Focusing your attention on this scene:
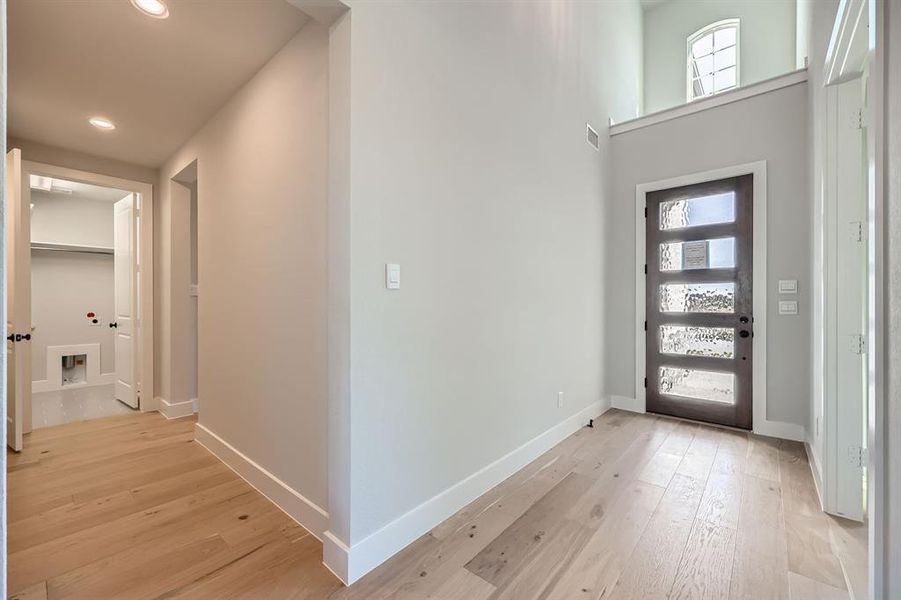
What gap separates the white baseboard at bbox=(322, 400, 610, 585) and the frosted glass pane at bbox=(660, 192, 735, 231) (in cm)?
258

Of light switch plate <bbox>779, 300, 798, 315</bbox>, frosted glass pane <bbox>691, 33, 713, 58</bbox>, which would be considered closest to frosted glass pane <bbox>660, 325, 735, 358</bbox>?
light switch plate <bbox>779, 300, 798, 315</bbox>

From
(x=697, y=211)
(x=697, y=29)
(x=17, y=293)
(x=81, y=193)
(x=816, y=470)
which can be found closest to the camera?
(x=816, y=470)

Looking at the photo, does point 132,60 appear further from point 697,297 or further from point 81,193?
point 697,297

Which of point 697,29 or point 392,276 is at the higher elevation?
point 697,29

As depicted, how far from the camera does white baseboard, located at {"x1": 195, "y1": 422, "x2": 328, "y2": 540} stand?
6.26 ft

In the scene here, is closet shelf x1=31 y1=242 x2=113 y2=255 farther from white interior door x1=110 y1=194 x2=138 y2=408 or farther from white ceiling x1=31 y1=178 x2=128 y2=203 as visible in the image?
A: white interior door x1=110 y1=194 x2=138 y2=408

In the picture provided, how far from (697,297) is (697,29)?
4.03 m

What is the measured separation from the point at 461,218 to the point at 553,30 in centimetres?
210

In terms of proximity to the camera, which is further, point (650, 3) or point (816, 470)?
point (650, 3)

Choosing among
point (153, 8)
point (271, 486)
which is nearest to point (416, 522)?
point (271, 486)

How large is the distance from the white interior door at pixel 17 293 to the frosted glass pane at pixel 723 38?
761 centimetres

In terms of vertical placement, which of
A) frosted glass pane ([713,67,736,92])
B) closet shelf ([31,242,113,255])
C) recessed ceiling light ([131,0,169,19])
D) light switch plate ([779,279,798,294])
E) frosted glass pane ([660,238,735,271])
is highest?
frosted glass pane ([713,67,736,92])

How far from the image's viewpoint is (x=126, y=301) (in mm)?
4297

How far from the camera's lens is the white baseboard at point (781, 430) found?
3102 millimetres
